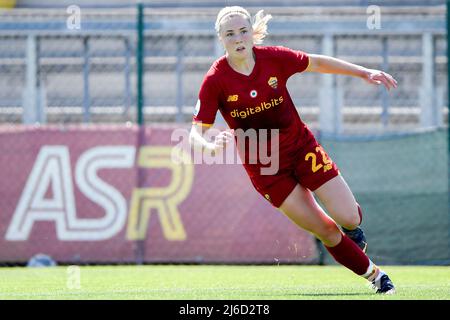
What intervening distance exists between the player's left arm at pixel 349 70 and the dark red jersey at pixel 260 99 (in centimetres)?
7

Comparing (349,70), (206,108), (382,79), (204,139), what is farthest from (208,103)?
(382,79)

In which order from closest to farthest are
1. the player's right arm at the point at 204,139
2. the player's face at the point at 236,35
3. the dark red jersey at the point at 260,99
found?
the player's right arm at the point at 204,139 → the player's face at the point at 236,35 → the dark red jersey at the point at 260,99

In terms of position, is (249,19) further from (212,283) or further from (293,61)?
(212,283)

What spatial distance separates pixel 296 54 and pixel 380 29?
4141mm

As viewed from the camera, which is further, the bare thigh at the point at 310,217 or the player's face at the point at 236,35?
the bare thigh at the point at 310,217

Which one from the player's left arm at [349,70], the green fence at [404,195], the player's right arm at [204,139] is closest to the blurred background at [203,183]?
the green fence at [404,195]

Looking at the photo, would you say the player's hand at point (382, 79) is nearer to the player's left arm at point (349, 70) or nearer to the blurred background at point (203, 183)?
the player's left arm at point (349, 70)

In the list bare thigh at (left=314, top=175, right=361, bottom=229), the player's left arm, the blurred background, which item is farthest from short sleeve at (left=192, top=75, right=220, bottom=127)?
the blurred background

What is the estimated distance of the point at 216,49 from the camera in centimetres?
1089

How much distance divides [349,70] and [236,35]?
2.71ft

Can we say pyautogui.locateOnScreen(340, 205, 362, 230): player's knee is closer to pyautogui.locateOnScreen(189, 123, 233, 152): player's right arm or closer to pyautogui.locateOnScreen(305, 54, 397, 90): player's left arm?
pyautogui.locateOnScreen(305, 54, 397, 90): player's left arm

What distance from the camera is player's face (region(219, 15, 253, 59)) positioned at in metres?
6.20

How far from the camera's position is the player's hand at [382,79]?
6312 millimetres
